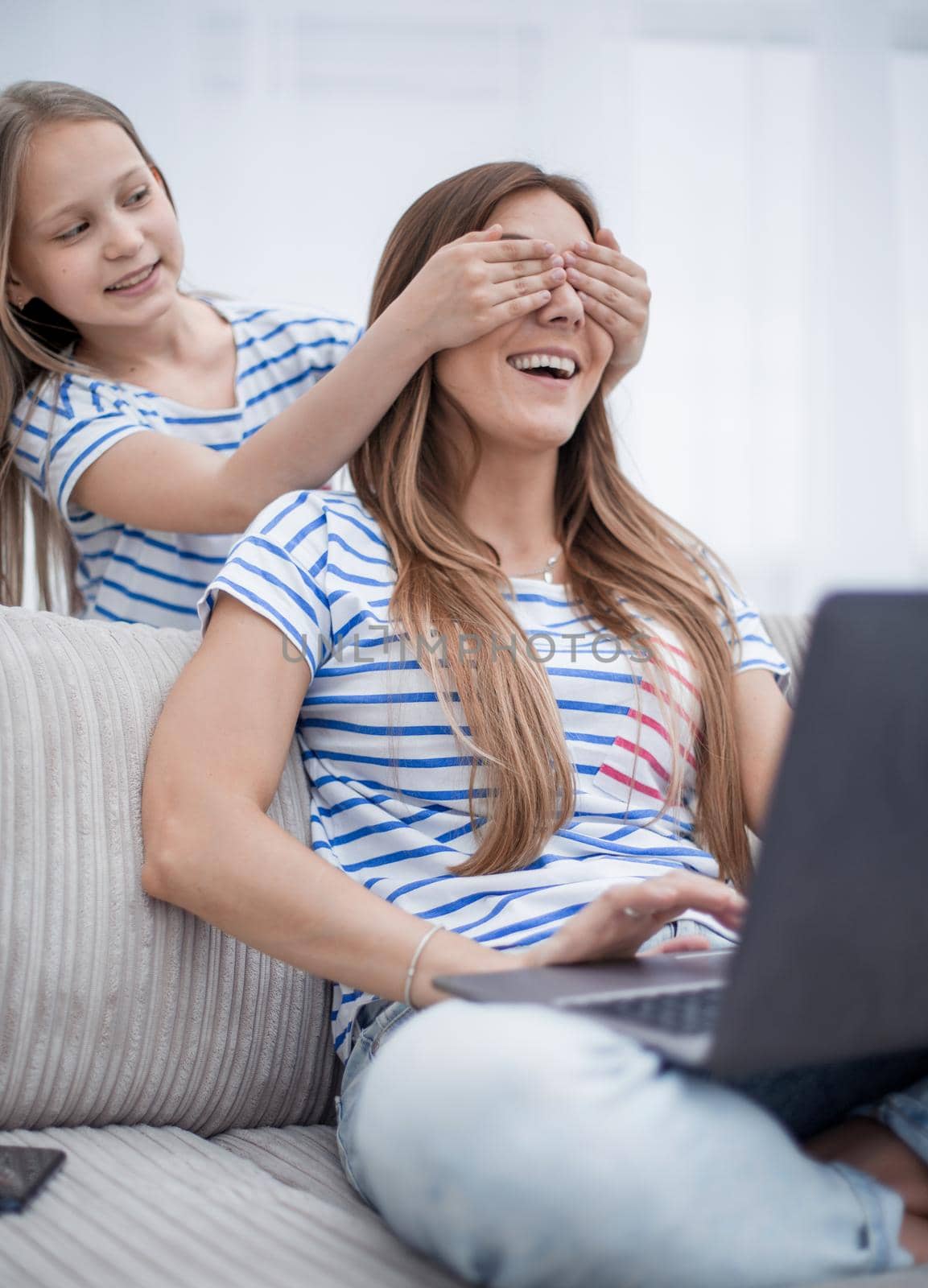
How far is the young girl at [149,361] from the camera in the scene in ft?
3.84

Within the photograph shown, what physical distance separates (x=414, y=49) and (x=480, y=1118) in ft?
9.58

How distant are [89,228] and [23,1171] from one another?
103 cm

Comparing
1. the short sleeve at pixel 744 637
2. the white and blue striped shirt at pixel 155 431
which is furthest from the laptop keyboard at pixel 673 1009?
the white and blue striped shirt at pixel 155 431

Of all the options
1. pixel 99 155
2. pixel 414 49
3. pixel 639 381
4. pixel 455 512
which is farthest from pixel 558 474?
pixel 414 49

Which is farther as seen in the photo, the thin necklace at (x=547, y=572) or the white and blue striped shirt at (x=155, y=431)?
the white and blue striped shirt at (x=155, y=431)

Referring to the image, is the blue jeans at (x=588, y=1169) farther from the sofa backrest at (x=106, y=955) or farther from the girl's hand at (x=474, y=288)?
the girl's hand at (x=474, y=288)

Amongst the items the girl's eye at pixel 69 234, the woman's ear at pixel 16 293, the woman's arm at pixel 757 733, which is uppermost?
the girl's eye at pixel 69 234

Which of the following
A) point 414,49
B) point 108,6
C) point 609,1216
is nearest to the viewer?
point 609,1216

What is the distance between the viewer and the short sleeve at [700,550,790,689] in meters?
1.23

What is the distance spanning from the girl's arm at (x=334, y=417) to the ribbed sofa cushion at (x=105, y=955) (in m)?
0.26

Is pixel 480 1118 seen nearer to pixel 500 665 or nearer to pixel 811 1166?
pixel 811 1166

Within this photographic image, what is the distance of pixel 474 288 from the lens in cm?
112

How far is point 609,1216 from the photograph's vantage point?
2.03ft

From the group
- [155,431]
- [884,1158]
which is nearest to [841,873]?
[884,1158]
